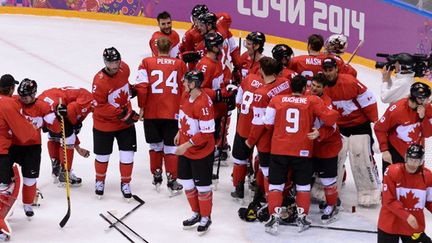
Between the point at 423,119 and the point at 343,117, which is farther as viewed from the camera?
the point at 343,117

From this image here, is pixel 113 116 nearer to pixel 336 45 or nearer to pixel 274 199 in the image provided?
pixel 274 199

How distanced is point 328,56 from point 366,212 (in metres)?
1.24

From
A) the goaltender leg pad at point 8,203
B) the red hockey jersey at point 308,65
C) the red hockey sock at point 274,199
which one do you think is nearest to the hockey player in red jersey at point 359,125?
the red hockey jersey at point 308,65

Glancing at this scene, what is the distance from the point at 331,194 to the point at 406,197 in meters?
1.39

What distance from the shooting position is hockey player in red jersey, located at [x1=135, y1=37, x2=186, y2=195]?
634 cm

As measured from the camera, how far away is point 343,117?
6328mm

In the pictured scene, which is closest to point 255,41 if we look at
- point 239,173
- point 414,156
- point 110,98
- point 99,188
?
point 239,173

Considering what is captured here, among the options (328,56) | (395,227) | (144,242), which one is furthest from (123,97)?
(395,227)

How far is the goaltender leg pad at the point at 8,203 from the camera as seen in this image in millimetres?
5609

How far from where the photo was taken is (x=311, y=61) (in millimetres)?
6395

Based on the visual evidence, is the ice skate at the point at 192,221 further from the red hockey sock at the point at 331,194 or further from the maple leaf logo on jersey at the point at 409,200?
the maple leaf logo on jersey at the point at 409,200

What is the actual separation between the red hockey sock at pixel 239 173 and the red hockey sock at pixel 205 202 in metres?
0.63

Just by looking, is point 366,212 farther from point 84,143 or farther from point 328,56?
point 84,143

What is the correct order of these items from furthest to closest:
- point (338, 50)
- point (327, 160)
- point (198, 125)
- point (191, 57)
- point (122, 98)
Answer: point (191, 57), point (338, 50), point (122, 98), point (327, 160), point (198, 125)
